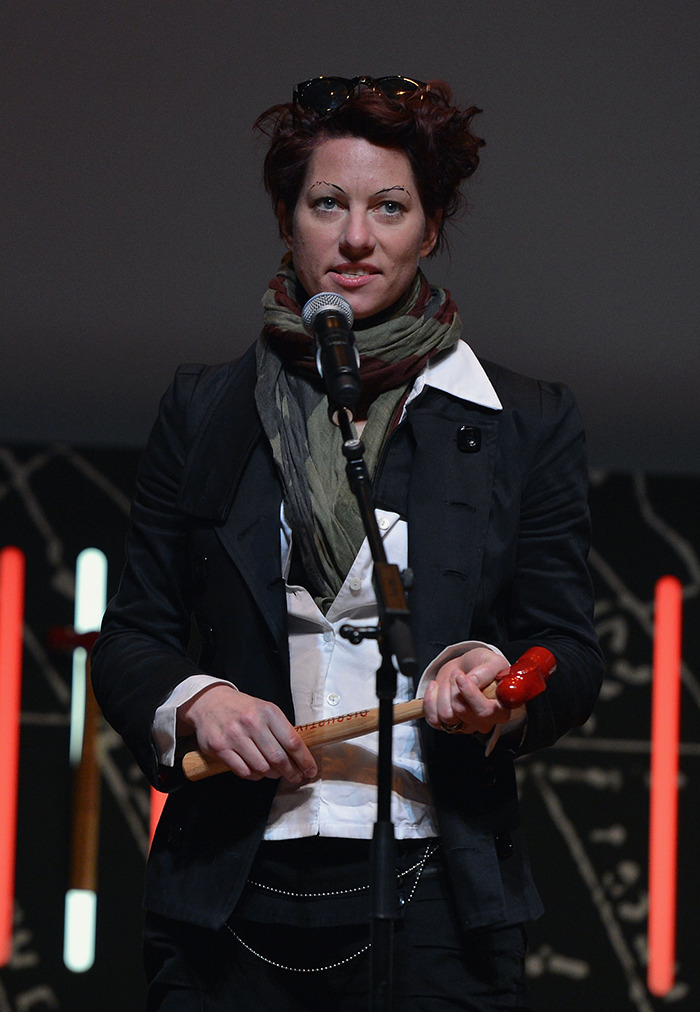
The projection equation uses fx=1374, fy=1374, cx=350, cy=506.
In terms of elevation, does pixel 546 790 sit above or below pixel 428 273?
below

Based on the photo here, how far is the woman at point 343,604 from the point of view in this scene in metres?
1.39

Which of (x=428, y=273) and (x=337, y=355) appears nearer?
(x=337, y=355)

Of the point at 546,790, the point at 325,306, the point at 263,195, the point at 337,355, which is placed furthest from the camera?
the point at 546,790

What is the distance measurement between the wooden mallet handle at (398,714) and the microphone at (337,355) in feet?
0.98

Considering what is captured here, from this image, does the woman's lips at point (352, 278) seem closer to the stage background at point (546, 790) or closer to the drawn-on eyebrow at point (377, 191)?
the drawn-on eyebrow at point (377, 191)

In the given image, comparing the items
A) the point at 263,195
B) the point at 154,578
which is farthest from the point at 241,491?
the point at 263,195

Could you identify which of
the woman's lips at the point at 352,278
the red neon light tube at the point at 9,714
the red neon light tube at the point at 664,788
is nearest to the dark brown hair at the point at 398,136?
the woman's lips at the point at 352,278

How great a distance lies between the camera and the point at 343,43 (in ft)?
9.76

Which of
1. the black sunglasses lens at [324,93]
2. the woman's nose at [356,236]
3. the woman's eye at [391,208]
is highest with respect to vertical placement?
the black sunglasses lens at [324,93]

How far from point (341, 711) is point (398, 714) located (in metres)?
0.13

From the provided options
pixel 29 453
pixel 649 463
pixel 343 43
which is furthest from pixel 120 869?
pixel 343 43

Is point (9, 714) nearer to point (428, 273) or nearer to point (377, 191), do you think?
point (428, 273)

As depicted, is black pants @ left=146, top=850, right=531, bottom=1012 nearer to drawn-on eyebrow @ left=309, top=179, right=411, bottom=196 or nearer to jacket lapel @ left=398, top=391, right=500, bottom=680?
jacket lapel @ left=398, top=391, right=500, bottom=680

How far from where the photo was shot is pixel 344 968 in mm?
1382
